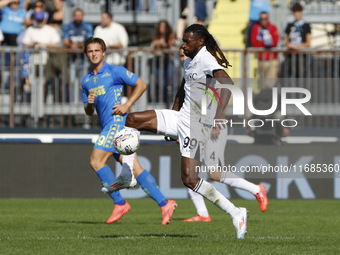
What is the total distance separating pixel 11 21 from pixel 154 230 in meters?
9.56

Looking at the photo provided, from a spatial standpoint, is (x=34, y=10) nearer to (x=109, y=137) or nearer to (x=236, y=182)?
(x=109, y=137)

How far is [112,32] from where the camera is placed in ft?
61.1

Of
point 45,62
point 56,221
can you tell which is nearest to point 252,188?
point 56,221

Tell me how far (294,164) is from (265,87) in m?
1.59

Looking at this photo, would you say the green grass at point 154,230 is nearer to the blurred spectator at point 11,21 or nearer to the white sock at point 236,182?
the white sock at point 236,182

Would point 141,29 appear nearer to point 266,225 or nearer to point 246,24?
point 246,24

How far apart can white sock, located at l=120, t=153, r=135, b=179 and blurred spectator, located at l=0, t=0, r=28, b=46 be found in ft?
27.4

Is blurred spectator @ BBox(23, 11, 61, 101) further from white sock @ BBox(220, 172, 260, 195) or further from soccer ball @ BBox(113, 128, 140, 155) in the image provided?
soccer ball @ BBox(113, 128, 140, 155)

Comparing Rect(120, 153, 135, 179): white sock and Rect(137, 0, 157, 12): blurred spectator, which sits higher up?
Rect(137, 0, 157, 12): blurred spectator

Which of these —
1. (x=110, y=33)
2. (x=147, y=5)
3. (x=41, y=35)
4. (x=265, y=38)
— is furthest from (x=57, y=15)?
(x=265, y=38)

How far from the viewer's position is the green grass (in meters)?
8.45

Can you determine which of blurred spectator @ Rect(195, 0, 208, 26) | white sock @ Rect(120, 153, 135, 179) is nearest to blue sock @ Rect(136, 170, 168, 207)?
white sock @ Rect(120, 153, 135, 179)

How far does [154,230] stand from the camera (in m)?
10.7

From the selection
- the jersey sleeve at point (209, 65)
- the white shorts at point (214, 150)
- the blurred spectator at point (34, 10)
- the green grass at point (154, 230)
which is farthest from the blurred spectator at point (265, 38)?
the jersey sleeve at point (209, 65)
